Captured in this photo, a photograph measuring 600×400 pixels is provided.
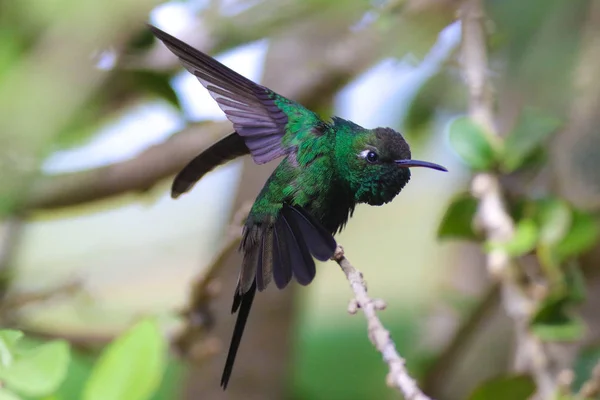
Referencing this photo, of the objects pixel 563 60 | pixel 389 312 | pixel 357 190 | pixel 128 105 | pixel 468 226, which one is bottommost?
pixel 357 190

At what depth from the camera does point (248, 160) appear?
2.38 meters

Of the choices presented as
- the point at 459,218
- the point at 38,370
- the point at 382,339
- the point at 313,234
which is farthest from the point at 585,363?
the point at 38,370

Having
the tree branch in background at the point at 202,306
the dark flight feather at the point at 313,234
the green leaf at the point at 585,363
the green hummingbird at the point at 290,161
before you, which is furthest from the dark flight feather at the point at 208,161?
the green leaf at the point at 585,363

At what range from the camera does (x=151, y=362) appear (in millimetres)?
741

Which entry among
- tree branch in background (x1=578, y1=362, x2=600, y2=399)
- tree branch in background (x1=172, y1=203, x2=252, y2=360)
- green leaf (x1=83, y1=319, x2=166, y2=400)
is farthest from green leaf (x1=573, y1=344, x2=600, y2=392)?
green leaf (x1=83, y1=319, x2=166, y2=400)

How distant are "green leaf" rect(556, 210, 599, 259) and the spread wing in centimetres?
61

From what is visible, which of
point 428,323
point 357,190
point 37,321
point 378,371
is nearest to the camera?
point 357,190

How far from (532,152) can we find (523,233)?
0.24m

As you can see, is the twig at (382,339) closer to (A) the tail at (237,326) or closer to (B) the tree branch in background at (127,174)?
(A) the tail at (237,326)

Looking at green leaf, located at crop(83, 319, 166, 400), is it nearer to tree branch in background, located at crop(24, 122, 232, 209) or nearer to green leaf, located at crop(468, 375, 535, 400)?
green leaf, located at crop(468, 375, 535, 400)

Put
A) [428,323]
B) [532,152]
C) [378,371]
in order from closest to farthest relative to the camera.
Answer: [532,152], [428,323], [378,371]

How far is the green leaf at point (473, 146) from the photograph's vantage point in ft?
4.57

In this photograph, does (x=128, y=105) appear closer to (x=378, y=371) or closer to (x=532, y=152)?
(x=532, y=152)

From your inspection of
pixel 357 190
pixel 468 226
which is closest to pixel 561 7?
pixel 468 226
